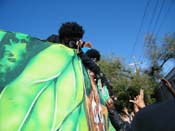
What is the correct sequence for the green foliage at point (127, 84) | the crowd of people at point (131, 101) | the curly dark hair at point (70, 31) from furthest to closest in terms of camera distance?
the green foliage at point (127, 84)
the curly dark hair at point (70, 31)
the crowd of people at point (131, 101)

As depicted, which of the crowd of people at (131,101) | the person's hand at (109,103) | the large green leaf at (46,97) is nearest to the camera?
the crowd of people at (131,101)

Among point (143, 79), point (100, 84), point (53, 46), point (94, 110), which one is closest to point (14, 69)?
point (53, 46)

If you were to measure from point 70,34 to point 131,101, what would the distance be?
3.62 feet

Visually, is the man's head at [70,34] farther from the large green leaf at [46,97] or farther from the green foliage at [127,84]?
the green foliage at [127,84]

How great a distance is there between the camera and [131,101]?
4.37 m

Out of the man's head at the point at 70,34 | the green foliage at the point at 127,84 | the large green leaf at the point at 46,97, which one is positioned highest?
the green foliage at the point at 127,84

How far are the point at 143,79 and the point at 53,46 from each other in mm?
33618

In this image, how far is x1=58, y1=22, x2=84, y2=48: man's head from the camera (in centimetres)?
468

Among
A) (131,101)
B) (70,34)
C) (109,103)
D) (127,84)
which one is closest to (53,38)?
(70,34)

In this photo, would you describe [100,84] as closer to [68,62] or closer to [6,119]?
[68,62]

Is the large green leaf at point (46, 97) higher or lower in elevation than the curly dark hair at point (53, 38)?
lower

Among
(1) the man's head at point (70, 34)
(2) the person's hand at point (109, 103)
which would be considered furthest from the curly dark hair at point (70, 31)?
(2) the person's hand at point (109, 103)

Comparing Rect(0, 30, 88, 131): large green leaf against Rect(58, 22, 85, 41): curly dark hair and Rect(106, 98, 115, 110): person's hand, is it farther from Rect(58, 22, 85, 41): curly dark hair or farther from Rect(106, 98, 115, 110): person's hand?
Rect(106, 98, 115, 110): person's hand

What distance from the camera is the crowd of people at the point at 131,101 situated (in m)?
1.88
